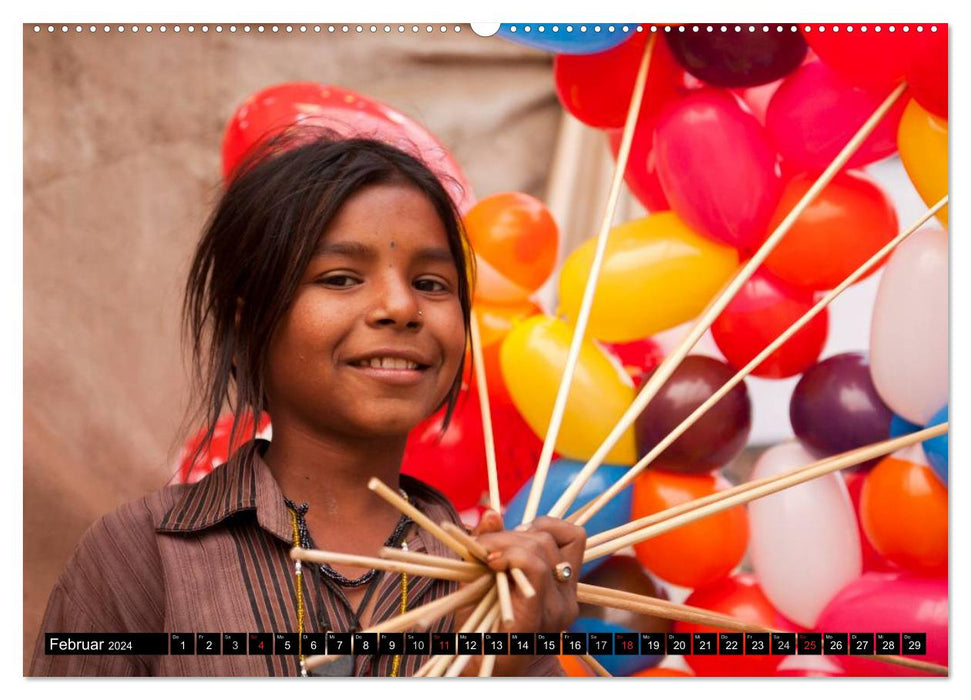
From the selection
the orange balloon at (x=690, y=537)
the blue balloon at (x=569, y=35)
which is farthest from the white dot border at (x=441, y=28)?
the orange balloon at (x=690, y=537)

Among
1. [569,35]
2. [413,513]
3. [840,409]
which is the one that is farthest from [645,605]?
[569,35]

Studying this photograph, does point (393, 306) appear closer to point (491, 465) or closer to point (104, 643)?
point (491, 465)

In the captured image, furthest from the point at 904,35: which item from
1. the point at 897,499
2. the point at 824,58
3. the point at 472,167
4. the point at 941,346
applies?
the point at 472,167

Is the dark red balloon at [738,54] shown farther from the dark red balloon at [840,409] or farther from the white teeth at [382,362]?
the white teeth at [382,362]

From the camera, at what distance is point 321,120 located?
119 centimetres

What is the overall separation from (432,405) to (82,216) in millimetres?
487

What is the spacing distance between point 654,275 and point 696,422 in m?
0.16

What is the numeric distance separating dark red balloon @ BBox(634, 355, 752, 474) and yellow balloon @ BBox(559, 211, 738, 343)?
59 millimetres

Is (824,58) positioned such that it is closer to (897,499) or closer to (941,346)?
(941,346)

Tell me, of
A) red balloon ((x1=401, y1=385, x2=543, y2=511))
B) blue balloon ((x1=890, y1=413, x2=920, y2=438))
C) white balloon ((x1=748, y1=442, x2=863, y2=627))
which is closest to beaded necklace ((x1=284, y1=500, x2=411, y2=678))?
red balloon ((x1=401, y1=385, x2=543, y2=511))

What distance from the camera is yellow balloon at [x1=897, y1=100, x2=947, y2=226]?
3.61 feet

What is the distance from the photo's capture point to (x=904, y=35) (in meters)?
1.09

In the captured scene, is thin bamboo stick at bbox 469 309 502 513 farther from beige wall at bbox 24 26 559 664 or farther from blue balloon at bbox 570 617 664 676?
beige wall at bbox 24 26 559 664

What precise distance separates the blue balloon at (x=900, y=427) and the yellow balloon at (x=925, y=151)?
20cm
